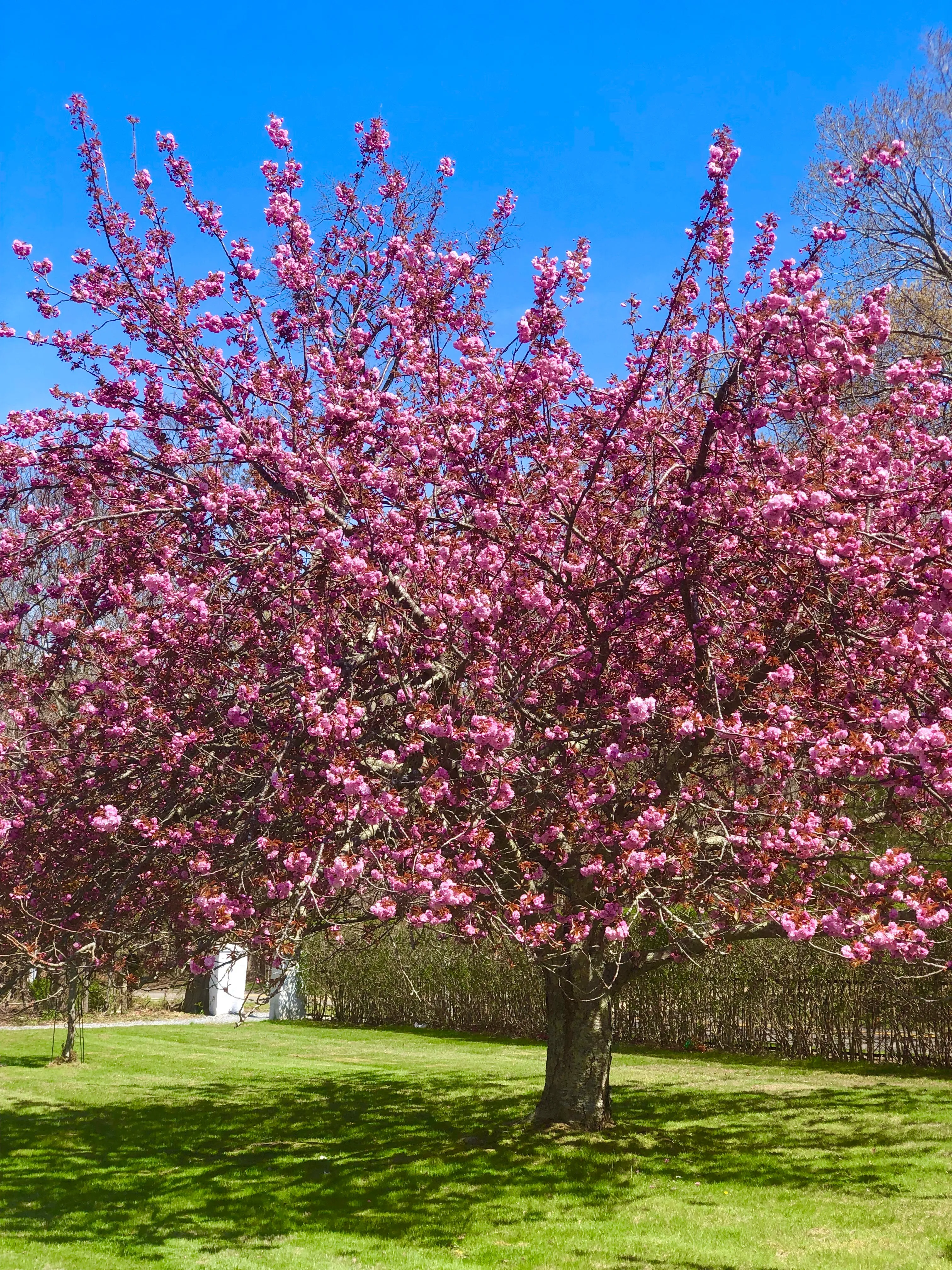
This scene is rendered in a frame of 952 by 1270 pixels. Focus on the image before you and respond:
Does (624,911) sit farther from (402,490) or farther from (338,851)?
(402,490)

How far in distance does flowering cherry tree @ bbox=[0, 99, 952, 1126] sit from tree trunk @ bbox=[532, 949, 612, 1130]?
156 centimetres

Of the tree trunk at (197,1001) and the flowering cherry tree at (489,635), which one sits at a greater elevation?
the flowering cherry tree at (489,635)

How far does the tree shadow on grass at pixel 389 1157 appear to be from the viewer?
791 centimetres

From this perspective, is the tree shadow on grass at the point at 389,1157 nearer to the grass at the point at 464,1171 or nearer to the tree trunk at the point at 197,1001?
the grass at the point at 464,1171

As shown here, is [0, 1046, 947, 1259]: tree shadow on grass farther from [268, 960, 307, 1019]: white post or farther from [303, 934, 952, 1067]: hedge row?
[268, 960, 307, 1019]: white post

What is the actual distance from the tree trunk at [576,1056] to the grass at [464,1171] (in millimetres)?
260

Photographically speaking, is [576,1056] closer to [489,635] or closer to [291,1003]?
[489,635]

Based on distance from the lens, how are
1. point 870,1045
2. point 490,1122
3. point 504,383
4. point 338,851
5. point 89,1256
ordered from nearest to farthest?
point 338,851, point 89,1256, point 504,383, point 490,1122, point 870,1045

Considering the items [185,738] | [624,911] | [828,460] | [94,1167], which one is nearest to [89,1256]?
[94,1167]

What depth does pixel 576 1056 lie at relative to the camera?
33.1 ft

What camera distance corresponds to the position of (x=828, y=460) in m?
6.66

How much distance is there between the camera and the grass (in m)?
7.15

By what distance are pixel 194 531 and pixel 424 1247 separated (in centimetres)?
503

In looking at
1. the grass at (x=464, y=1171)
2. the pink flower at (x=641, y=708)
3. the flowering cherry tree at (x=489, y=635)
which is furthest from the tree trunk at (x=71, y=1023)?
the pink flower at (x=641, y=708)
